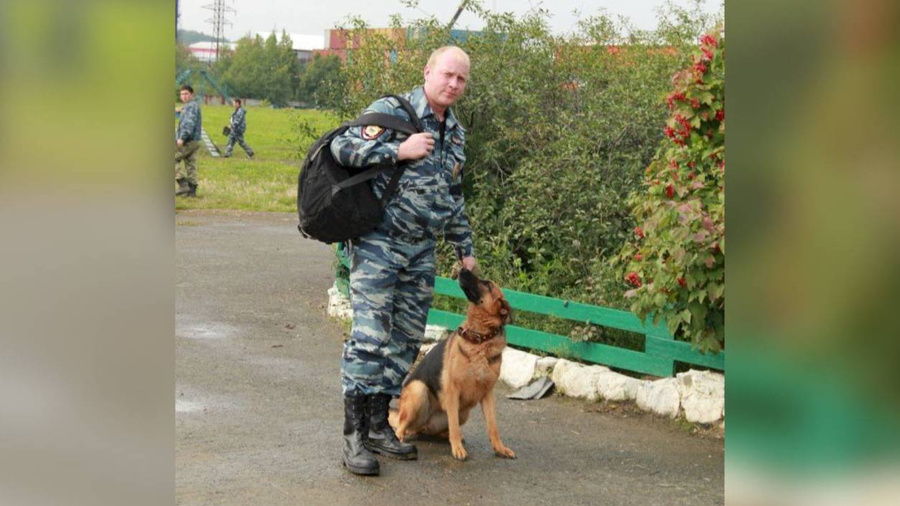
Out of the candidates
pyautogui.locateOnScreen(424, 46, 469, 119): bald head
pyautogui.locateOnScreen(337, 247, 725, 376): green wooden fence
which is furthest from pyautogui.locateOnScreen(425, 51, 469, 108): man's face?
Result: pyautogui.locateOnScreen(337, 247, 725, 376): green wooden fence

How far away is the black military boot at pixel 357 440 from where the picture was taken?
5902mm

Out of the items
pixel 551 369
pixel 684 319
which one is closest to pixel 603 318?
pixel 551 369

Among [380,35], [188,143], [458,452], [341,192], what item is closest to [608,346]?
[458,452]

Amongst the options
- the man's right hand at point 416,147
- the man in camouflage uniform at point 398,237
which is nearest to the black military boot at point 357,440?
the man in camouflage uniform at point 398,237

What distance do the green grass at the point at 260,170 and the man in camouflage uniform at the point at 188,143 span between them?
332 millimetres

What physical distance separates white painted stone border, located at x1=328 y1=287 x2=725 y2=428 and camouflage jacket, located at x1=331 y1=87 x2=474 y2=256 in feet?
6.60

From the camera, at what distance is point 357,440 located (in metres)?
5.94

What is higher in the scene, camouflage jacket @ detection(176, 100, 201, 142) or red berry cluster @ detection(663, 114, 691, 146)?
red berry cluster @ detection(663, 114, 691, 146)

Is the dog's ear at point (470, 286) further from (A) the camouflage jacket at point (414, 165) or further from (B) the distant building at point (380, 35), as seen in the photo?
(B) the distant building at point (380, 35)

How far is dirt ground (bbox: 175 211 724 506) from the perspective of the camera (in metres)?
5.72

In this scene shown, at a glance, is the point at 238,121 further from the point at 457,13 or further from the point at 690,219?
the point at 690,219

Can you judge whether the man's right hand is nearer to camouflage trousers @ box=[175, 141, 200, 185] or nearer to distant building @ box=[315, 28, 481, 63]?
distant building @ box=[315, 28, 481, 63]
